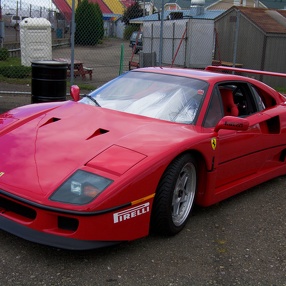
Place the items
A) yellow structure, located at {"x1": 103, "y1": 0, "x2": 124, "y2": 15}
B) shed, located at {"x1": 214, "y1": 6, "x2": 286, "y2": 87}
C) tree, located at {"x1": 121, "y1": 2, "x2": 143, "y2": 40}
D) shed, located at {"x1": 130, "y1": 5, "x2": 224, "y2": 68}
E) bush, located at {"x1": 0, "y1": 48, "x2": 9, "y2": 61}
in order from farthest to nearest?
yellow structure, located at {"x1": 103, "y1": 0, "x2": 124, "y2": 15} < tree, located at {"x1": 121, "y1": 2, "x2": 143, "y2": 40} < bush, located at {"x1": 0, "y1": 48, "x2": 9, "y2": 61} < shed, located at {"x1": 130, "y1": 5, "x2": 224, "y2": 68} < shed, located at {"x1": 214, "y1": 6, "x2": 286, "y2": 87}

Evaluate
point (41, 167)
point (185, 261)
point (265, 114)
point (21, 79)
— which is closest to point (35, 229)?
point (41, 167)

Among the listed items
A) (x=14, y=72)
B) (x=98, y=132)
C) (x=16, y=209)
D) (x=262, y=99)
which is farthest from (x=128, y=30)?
(x=16, y=209)

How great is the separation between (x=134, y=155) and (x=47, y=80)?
4188mm

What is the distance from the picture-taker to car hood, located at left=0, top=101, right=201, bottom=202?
2938 mm

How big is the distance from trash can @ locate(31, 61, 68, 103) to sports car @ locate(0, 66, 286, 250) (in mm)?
2423

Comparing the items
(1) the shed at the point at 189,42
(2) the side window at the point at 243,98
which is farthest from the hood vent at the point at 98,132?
(1) the shed at the point at 189,42

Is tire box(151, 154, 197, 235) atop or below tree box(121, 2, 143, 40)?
below

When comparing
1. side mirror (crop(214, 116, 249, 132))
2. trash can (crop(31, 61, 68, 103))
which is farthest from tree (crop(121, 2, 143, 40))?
side mirror (crop(214, 116, 249, 132))

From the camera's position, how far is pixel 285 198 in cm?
456

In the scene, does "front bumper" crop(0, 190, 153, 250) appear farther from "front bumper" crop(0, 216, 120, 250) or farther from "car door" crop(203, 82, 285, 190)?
"car door" crop(203, 82, 285, 190)

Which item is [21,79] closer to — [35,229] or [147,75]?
[147,75]

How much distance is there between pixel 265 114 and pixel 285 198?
91cm

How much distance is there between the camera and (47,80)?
686 cm

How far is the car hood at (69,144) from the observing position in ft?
9.64
